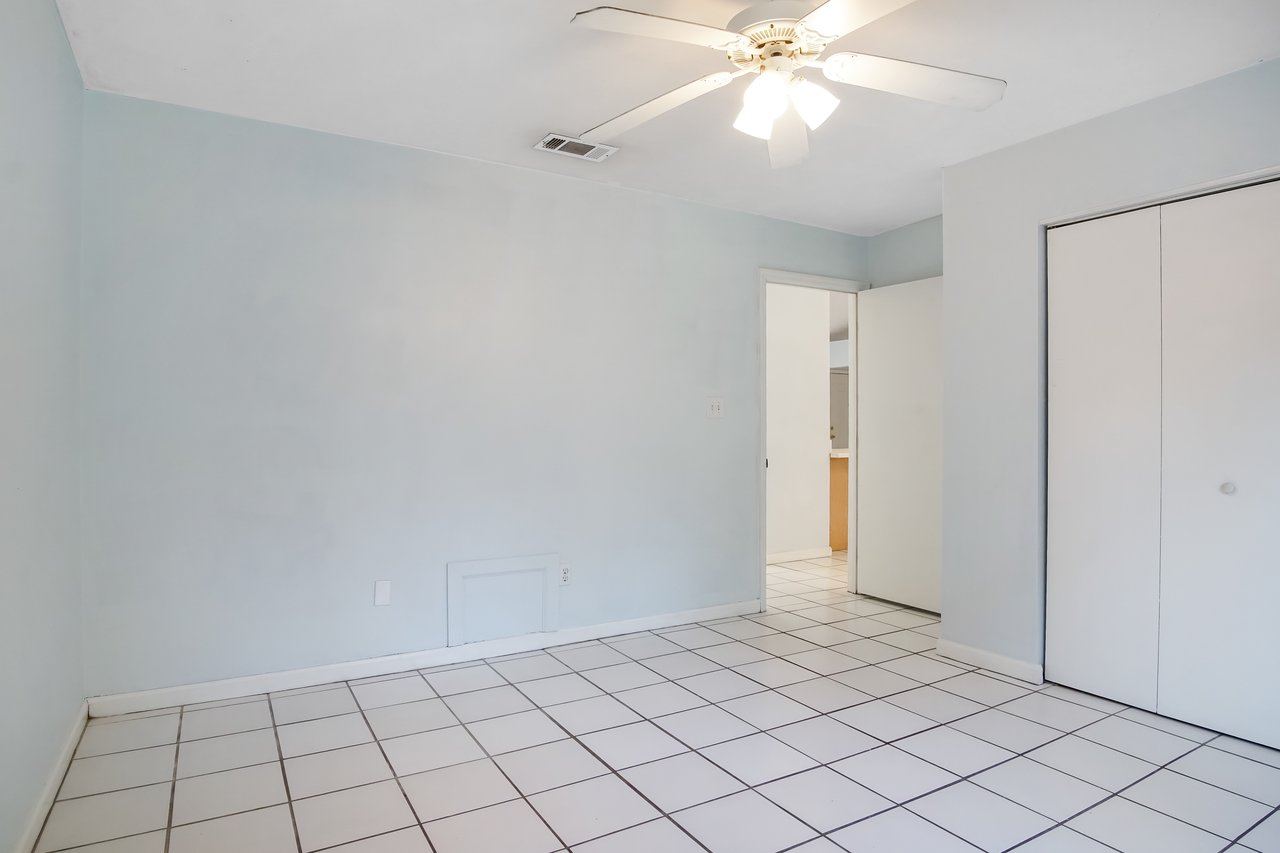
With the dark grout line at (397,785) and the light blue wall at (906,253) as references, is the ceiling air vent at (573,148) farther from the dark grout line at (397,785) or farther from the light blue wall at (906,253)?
the dark grout line at (397,785)

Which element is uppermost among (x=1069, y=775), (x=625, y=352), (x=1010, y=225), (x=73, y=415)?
(x=1010, y=225)

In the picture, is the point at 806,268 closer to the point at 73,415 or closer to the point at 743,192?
the point at 743,192

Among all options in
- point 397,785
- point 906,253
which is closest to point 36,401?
point 397,785

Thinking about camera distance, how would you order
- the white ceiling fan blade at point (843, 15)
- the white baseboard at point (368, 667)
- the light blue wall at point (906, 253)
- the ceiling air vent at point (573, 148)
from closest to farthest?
the white ceiling fan blade at point (843, 15)
the white baseboard at point (368, 667)
the ceiling air vent at point (573, 148)
the light blue wall at point (906, 253)

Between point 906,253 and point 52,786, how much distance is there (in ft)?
15.8

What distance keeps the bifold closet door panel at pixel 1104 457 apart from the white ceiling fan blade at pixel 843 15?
5.88ft

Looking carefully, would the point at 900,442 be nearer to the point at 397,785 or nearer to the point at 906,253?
the point at 906,253

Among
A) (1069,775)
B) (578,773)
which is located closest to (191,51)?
(578,773)

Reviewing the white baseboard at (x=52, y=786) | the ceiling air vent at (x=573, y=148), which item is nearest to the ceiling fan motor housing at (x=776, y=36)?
the ceiling air vent at (x=573, y=148)

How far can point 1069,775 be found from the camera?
2.28 meters

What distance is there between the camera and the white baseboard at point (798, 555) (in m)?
5.76

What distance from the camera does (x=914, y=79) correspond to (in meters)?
2.00

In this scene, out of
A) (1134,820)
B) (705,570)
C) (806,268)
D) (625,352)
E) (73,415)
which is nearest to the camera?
(1134,820)

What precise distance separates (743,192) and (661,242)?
1.75ft
